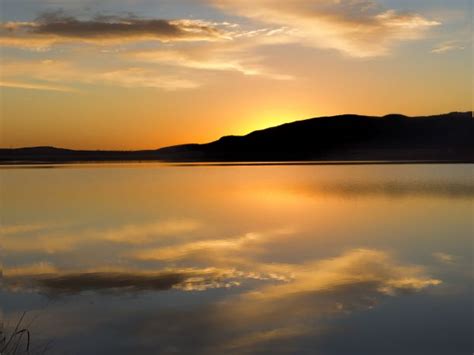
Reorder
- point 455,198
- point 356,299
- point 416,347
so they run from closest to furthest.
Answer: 1. point 416,347
2. point 356,299
3. point 455,198

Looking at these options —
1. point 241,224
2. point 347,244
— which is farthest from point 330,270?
point 241,224

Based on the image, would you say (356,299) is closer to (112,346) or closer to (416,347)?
(416,347)

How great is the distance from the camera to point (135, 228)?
1570 cm

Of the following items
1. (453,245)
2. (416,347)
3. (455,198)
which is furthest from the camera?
(455,198)

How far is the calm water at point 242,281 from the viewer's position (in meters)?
6.76

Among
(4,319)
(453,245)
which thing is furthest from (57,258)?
(453,245)

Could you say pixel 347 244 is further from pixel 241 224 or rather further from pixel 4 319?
pixel 4 319

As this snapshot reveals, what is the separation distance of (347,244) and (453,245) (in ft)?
7.64

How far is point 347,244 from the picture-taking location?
12906 millimetres

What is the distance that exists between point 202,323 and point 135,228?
345 inches

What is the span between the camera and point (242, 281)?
372 inches

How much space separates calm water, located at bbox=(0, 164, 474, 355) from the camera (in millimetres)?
6758

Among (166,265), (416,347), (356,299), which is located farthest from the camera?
(166,265)

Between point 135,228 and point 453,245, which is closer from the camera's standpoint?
point 453,245
